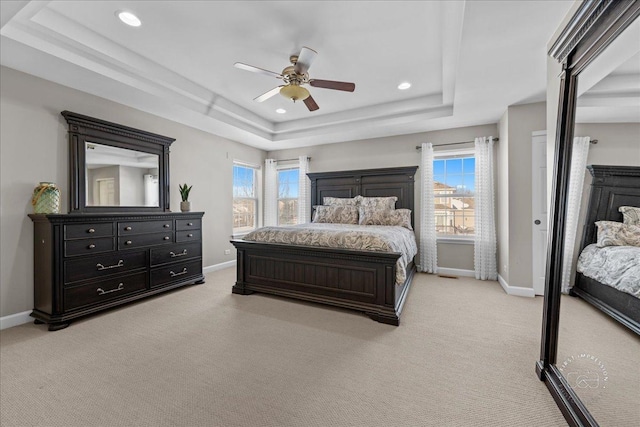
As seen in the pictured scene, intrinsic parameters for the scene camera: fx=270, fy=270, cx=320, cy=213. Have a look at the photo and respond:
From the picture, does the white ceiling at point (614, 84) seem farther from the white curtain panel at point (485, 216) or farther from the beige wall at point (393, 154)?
the beige wall at point (393, 154)

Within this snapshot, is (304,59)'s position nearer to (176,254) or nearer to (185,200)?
(185,200)

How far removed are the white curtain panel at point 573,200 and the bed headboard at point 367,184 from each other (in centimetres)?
316

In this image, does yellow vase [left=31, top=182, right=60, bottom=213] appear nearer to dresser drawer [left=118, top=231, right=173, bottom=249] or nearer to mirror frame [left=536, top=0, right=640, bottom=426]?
dresser drawer [left=118, top=231, right=173, bottom=249]

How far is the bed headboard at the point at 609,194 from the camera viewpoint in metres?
1.21

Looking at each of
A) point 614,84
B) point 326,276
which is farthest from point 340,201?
point 614,84

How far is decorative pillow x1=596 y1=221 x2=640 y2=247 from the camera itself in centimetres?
124

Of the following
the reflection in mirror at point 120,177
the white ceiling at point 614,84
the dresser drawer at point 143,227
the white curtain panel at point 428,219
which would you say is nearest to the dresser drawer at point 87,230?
the dresser drawer at point 143,227

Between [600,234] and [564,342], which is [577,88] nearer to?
[600,234]

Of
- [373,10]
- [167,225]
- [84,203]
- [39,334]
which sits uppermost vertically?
[373,10]

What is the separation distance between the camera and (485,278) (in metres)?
4.22

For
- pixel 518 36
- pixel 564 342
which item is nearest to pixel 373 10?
pixel 518 36

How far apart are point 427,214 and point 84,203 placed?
15.6ft

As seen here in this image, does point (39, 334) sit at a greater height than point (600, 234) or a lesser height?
lesser

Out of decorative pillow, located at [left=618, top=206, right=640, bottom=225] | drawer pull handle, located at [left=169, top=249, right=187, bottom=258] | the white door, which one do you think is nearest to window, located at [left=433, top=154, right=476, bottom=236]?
the white door
